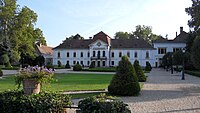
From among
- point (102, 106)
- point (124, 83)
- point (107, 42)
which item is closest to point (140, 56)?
point (107, 42)

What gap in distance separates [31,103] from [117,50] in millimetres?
72496

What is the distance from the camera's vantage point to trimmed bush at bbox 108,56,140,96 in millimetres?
13688

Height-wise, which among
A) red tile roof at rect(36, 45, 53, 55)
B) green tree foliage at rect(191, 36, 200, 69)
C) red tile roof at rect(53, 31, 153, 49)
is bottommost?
green tree foliage at rect(191, 36, 200, 69)

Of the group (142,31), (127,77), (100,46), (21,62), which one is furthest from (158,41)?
(127,77)

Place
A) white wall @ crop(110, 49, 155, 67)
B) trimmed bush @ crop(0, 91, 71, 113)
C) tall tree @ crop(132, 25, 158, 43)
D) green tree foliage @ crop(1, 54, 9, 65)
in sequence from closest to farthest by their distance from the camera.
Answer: trimmed bush @ crop(0, 91, 71, 113)
green tree foliage @ crop(1, 54, 9, 65)
white wall @ crop(110, 49, 155, 67)
tall tree @ crop(132, 25, 158, 43)

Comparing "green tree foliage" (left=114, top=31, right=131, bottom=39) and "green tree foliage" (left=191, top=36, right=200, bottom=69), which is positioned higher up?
"green tree foliage" (left=114, top=31, right=131, bottom=39)

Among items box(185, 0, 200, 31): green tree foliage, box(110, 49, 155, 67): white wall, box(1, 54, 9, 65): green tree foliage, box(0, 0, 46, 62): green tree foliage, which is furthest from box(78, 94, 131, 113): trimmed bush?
box(110, 49, 155, 67): white wall

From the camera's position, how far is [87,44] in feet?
267

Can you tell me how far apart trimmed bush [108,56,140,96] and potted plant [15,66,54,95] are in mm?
6478

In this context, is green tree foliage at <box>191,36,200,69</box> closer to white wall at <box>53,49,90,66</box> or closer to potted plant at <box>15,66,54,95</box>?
potted plant at <box>15,66,54,95</box>

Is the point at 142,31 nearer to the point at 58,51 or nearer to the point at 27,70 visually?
the point at 58,51

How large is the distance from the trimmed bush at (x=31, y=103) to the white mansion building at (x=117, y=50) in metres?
70.8

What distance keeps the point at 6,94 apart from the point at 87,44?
74.1 metres

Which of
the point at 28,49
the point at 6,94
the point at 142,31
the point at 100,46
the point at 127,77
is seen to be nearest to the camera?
the point at 6,94
